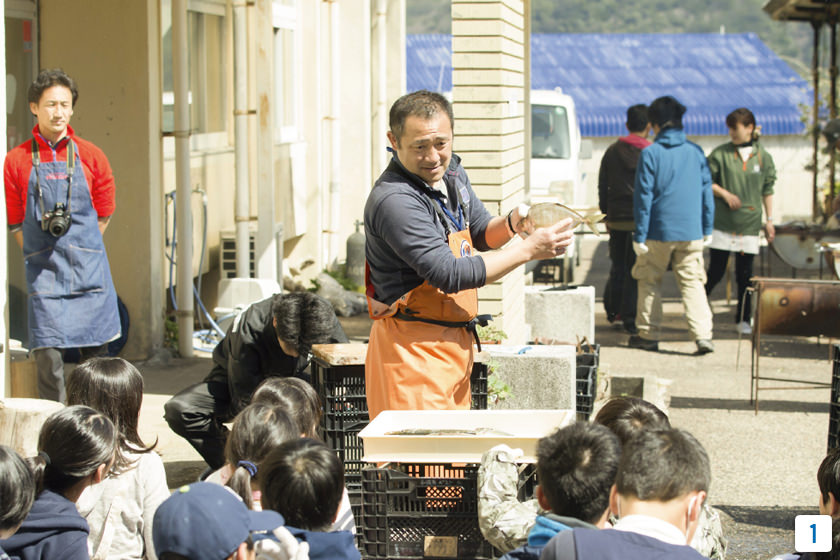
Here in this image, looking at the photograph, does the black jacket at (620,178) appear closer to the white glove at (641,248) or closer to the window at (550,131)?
the white glove at (641,248)

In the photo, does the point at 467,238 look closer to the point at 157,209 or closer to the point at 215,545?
the point at 215,545

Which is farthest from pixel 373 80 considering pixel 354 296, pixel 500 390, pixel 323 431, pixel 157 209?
pixel 323 431

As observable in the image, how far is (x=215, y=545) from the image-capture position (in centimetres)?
289

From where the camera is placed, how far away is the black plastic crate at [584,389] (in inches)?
300

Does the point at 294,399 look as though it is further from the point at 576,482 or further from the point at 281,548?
the point at 576,482

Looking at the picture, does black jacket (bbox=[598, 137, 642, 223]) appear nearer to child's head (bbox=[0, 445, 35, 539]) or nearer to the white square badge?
the white square badge

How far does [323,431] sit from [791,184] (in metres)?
24.2

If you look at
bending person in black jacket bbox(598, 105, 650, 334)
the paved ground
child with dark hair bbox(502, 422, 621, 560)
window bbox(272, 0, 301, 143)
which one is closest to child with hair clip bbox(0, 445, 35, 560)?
child with dark hair bbox(502, 422, 621, 560)

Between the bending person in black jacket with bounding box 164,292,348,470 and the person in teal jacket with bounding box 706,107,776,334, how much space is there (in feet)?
23.0

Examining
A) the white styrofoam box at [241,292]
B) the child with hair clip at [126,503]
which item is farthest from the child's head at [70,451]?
the white styrofoam box at [241,292]

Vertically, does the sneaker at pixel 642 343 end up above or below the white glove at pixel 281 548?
below

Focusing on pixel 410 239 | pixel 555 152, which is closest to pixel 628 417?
pixel 410 239

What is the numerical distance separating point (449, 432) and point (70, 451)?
4.35ft

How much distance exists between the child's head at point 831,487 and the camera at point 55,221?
441 centimetres
